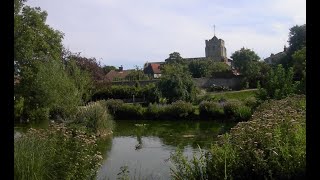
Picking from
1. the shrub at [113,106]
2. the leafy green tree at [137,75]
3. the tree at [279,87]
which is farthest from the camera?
the leafy green tree at [137,75]

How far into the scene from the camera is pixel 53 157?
18.6 feet

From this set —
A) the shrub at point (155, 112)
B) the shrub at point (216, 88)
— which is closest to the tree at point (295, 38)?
the shrub at point (216, 88)

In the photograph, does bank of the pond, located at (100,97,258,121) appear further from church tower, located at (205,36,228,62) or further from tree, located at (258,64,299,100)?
church tower, located at (205,36,228,62)

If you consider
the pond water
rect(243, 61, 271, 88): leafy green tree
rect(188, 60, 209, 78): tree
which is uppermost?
rect(188, 60, 209, 78): tree

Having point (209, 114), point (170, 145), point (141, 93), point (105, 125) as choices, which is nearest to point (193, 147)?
point (170, 145)

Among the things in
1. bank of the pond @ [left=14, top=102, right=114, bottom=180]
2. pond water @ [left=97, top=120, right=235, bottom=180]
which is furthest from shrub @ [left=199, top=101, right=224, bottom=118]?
bank of the pond @ [left=14, top=102, right=114, bottom=180]

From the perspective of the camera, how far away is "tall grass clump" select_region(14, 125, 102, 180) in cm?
477

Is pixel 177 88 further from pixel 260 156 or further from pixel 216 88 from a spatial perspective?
pixel 260 156

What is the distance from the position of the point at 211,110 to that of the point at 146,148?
11.5 m

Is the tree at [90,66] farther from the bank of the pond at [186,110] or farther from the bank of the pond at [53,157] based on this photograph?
the bank of the pond at [53,157]

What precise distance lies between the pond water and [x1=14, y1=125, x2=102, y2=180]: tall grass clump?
200 centimetres

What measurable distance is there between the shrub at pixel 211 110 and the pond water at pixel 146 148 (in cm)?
514

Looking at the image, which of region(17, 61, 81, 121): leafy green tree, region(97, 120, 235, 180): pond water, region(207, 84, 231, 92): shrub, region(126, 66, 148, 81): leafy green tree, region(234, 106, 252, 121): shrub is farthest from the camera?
region(126, 66, 148, 81): leafy green tree

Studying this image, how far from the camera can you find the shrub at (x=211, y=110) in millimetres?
24656
